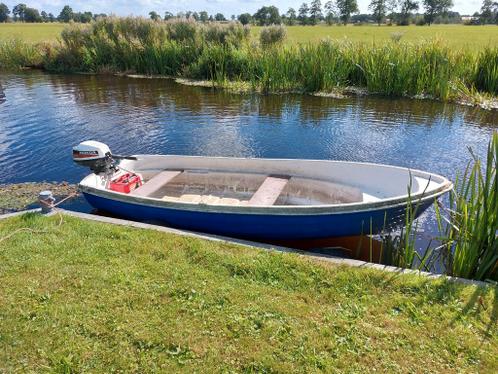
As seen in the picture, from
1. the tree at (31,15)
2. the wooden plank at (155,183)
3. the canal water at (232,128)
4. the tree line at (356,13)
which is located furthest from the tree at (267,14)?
the wooden plank at (155,183)

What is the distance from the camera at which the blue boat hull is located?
Answer: 5.85 m

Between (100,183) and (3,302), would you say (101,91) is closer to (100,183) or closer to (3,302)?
(100,183)

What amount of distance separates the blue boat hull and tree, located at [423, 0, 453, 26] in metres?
96.9

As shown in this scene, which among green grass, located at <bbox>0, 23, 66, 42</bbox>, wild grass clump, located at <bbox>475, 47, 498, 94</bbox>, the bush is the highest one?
green grass, located at <bbox>0, 23, 66, 42</bbox>

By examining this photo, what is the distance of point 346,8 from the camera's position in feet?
311

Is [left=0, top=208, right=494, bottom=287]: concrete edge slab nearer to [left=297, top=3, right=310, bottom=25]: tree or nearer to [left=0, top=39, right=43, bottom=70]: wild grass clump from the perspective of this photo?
[left=0, top=39, right=43, bottom=70]: wild grass clump

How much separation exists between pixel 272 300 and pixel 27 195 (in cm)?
621

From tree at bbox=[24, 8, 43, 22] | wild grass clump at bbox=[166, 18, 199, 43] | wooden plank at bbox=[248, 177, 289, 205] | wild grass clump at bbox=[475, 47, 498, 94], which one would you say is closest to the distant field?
wild grass clump at bbox=[166, 18, 199, 43]

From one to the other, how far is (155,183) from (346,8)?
99.3 meters

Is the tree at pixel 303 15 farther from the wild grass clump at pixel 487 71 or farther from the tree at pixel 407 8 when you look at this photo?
the wild grass clump at pixel 487 71

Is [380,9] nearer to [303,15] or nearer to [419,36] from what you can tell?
[303,15]

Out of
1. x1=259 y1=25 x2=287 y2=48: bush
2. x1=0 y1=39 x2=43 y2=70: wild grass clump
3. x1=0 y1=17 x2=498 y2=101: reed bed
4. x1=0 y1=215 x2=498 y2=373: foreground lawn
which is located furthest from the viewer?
x1=0 y1=39 x2=43 y2=70: wild grass clump

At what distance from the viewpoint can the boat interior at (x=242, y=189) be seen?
22.5 feet

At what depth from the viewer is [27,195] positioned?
8289mm
